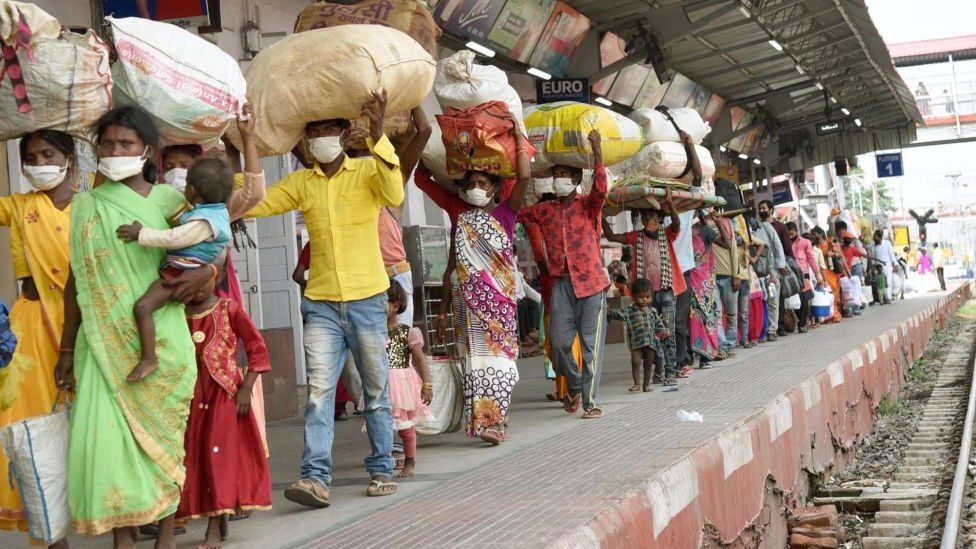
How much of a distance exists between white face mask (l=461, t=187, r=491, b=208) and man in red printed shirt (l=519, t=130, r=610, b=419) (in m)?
1.17

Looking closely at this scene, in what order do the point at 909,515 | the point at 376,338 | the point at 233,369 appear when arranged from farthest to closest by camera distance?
the point at 909,515
the point at 376,338
the point at 233,369

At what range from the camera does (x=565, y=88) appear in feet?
55.9

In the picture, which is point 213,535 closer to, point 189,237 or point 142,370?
point 142,370

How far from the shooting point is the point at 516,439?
715cm

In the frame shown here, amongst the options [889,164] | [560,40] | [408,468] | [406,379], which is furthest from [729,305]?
[889,164]

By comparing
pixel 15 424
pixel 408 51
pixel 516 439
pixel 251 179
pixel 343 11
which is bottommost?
pixel 516 439

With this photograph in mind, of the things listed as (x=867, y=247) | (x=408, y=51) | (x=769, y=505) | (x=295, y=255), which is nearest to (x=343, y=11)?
(x=408, y=51)

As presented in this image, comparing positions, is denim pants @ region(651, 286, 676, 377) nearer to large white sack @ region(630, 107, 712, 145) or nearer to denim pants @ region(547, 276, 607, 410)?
large white sack @ region(630, 107, 712, 145)

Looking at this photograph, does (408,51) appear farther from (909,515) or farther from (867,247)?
(867,247)

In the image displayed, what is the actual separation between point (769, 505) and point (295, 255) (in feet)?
Result: 22.4

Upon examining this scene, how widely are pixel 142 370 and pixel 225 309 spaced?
71 centimetres

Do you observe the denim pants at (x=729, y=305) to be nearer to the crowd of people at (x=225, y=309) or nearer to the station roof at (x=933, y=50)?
the crowd of people at (x=225, y=309)

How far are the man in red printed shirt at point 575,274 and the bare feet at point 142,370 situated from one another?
4.32m

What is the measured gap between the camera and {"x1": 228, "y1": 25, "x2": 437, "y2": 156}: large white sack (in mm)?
5395
